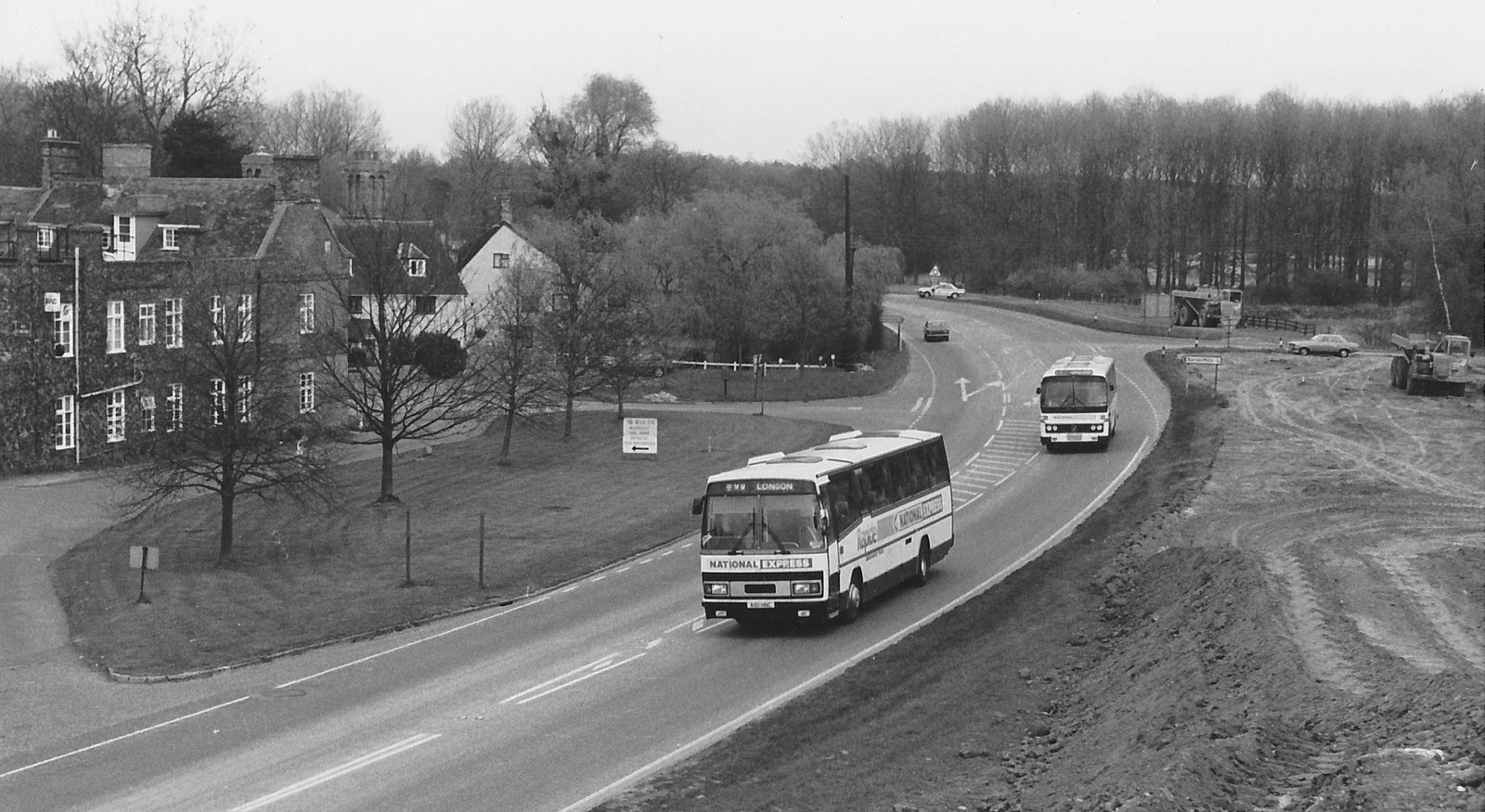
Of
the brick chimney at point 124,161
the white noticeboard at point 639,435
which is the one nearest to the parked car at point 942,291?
the brick chimney at point 124,161

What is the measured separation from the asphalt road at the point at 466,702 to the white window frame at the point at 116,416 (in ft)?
45.1

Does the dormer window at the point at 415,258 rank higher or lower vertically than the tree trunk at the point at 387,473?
higher

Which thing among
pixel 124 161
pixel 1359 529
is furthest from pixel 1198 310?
pixel 1359 529

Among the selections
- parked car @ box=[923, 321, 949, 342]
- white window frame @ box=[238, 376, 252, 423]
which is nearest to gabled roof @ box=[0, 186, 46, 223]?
white window frame @ box=[238, 376, 252, 423]

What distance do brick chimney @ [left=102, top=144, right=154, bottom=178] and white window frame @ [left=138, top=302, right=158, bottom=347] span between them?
34.9ft

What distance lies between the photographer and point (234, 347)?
3862 cm

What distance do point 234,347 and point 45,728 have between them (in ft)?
56.0

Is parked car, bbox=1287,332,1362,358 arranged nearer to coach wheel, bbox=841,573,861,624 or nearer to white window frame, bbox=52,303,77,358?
white window frame, bbox=52,303,77,358

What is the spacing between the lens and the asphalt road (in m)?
18.8

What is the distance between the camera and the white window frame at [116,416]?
52.2m

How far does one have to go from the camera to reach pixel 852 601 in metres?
27.4

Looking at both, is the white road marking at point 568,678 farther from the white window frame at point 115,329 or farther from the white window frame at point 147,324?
the white window frame at point 147,324

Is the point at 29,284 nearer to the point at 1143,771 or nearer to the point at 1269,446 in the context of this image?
the point at 1269,446

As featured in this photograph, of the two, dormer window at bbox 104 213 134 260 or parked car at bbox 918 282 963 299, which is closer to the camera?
dormer window at bbox 104 213 134 260
